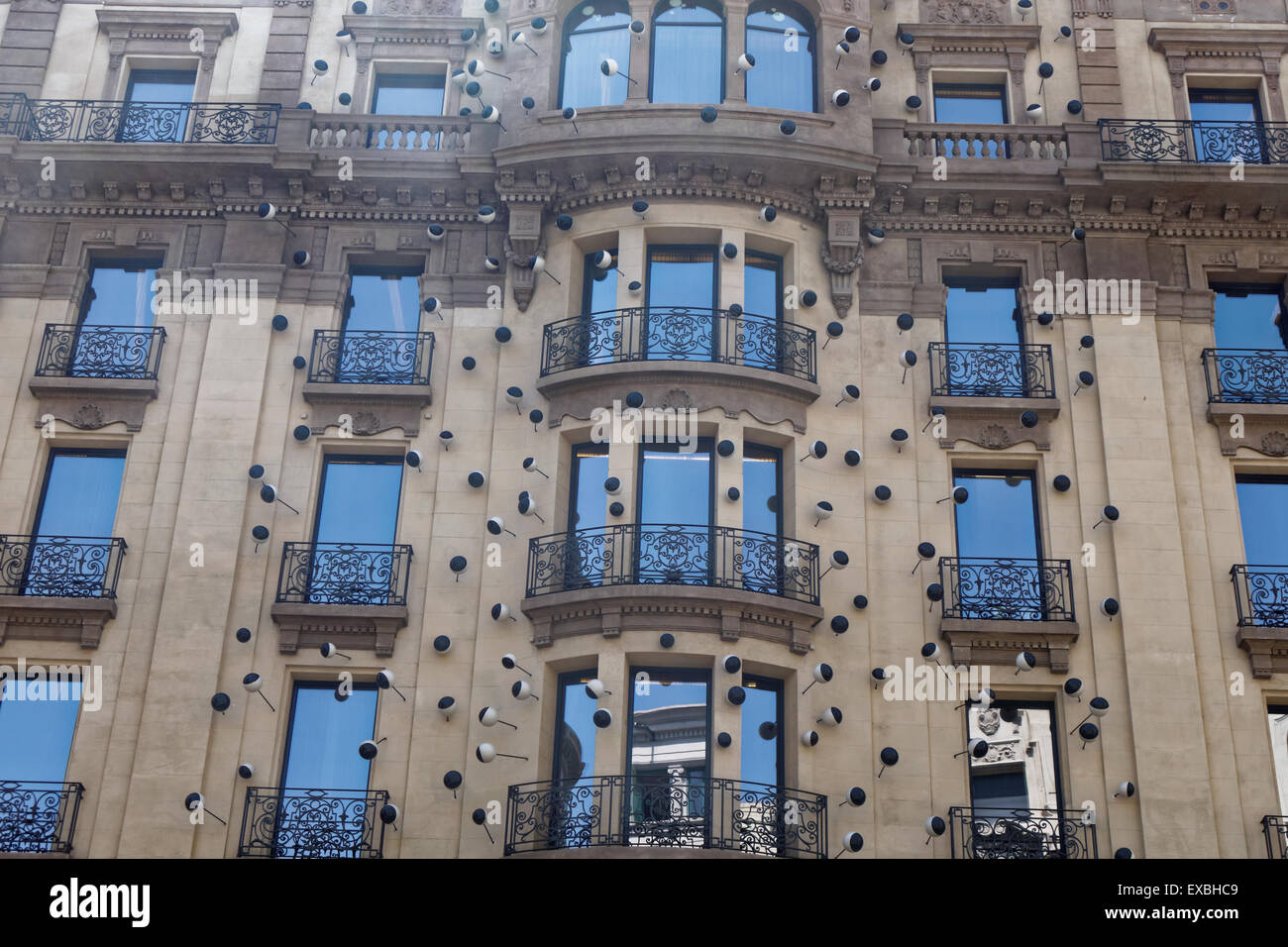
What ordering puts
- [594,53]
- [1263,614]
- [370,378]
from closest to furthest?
1. [1263,614]
2. [370,378]
3. [594,53]

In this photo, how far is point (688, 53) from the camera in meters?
26.5

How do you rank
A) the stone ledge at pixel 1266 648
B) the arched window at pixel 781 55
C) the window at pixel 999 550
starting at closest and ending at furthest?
the stone ledge at pixel 1266 648 → the window at pixel 999 550 → the arched window at pixel 781 55

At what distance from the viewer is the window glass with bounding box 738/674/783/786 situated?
846 inches

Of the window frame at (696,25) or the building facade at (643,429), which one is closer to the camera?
the building facade at (643,429)

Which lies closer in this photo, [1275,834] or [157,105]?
[1275,834]

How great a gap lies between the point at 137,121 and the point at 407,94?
4460 millimetres

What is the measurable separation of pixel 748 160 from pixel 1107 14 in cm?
735

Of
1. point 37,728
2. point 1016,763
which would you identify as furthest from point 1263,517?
point 37,728

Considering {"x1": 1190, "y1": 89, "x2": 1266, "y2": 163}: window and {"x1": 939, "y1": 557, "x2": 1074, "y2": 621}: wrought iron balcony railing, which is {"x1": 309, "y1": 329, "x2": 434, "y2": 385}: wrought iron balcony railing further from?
{"x1": 1190, "y1": 89, "x2": 1266, "y2": 163}: window

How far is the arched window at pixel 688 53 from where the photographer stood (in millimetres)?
26094

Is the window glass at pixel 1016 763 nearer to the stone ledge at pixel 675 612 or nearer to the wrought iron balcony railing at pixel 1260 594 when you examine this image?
the stone ledge at pixel 675 612

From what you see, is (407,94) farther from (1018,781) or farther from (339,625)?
(1018,781)

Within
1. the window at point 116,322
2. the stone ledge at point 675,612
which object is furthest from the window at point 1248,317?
the window at point 116,322

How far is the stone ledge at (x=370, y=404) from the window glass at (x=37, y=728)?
5.25 meters
